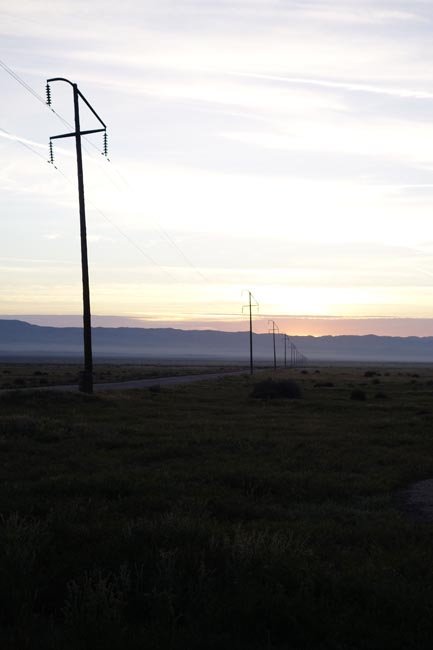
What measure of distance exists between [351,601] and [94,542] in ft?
9.85

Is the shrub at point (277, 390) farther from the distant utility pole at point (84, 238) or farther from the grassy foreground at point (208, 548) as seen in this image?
the grassy foreground at point (208, 548)

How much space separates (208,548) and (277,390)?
33.8 m

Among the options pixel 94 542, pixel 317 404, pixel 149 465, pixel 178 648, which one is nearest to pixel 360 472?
pixel 149 465

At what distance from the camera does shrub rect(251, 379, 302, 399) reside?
4091cm

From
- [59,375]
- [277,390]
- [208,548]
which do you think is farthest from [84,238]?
[59,375]

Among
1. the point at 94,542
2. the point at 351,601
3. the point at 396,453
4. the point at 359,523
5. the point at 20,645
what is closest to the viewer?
the point at 20,645

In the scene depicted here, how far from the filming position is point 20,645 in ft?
18.1

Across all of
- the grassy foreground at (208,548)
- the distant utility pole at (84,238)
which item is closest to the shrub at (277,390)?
the distant utility pole at (84,238)

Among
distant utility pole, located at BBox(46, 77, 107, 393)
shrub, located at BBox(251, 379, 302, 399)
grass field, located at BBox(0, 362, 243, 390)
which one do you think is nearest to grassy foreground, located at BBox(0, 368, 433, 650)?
distant utility pole, located at BBox(46, 77, 107, 393)

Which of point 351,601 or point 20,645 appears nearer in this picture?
point 20,645

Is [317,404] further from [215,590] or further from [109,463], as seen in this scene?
[215,590]

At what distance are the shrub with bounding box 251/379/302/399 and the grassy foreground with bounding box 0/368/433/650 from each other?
23344mm

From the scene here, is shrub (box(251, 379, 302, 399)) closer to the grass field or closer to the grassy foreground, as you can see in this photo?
the grass field

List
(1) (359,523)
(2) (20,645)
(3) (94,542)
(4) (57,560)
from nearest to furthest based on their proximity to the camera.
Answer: (2) (20,645), (4) (57,560), (3) (94,542), (1) (359,523)
